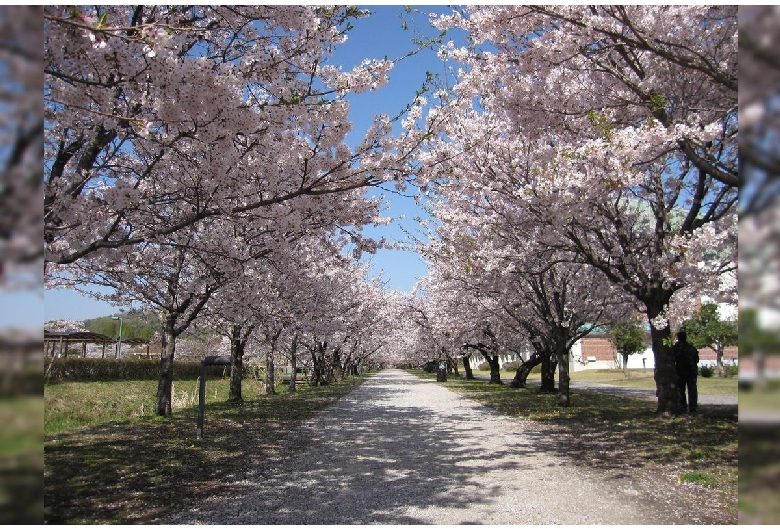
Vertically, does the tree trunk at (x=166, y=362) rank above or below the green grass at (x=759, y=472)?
below

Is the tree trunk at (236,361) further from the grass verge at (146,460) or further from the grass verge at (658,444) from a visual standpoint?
the grass verge at (658,444)

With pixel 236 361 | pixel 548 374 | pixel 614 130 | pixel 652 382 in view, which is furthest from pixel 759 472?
pixel 652 382

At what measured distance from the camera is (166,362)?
1245cm

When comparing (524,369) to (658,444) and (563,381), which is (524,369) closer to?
(563,381)

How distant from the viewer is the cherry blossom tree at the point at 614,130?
5812 mm

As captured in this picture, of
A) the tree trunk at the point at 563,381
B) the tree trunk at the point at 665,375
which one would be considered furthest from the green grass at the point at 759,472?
the tree trunk at the point at 563,381

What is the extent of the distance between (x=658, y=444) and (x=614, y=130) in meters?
5.16

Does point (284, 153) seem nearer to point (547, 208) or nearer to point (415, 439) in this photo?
point (547, 208)

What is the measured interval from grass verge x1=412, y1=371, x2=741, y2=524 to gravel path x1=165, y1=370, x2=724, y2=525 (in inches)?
11.5

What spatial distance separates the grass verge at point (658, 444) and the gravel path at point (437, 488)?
0.29 meters

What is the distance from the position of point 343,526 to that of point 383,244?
672cm

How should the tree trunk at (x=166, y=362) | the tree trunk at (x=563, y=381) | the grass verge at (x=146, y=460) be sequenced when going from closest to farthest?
the grass verge at (x=146, y=460) → the tree trunk at (x=166, y=362) → the tree trunk at (x=563, y=381)

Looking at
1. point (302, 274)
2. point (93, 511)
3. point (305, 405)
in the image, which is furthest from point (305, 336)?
point (93, 511)

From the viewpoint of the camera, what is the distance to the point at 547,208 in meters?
8.28
